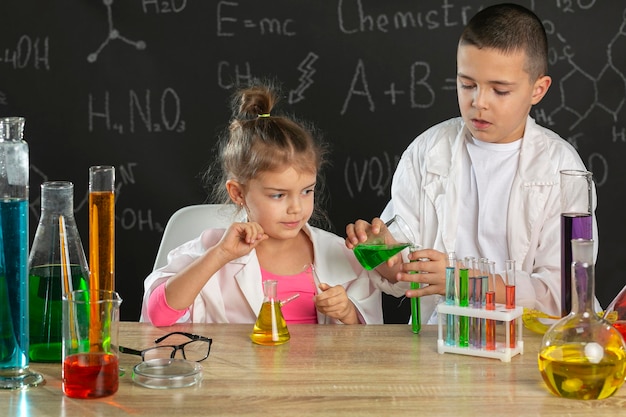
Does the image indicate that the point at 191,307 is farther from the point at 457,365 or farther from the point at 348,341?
the point at 457,365

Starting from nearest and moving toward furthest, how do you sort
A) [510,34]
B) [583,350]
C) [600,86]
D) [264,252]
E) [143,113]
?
1. [583,350]
2. [264,252]
3. [510,34]
4. [600,86]
5. [143,113]

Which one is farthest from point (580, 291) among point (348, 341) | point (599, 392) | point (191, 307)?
point (191, 307)

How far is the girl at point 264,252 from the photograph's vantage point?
85.7 inches

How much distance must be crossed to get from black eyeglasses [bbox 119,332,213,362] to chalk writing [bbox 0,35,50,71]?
2125mm

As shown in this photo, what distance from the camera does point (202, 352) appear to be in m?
1.81

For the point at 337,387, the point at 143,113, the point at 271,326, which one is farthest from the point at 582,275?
the point at 143,113

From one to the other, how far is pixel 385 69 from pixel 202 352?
2.06 metres

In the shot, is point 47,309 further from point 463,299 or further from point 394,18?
point 394,18

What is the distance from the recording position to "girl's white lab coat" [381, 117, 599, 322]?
2676mm

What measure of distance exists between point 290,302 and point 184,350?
1.84ft

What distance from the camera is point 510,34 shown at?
8.59 feet

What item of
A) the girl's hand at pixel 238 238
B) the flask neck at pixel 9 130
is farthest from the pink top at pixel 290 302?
the flask neck at pixel 9 130

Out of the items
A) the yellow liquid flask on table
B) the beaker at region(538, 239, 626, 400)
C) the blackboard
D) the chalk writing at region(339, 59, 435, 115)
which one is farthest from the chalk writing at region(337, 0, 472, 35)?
the beaker at region(538, 239, 626, 400)

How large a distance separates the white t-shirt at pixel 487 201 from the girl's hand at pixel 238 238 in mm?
787
